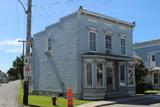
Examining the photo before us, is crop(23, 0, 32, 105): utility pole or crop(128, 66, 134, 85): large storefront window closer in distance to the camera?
crop(23, 0, 32, 105): utility pole

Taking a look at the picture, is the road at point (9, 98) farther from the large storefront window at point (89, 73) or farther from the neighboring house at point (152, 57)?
the neighboring house at point (152, 57)

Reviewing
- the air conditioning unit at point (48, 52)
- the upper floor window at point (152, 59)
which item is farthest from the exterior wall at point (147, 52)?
the air conditioning unit at point (48, 52)

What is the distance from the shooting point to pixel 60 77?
32.6 metres

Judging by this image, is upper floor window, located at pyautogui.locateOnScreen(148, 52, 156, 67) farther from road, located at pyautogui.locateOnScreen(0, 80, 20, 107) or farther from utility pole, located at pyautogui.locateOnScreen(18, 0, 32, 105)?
utility pole, located at pyautogui.locateOnScreen(18, 0, 32, 105)

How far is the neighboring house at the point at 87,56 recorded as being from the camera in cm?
3016

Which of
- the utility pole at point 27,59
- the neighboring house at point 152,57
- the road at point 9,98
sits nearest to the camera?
the utility pole at point 27,59

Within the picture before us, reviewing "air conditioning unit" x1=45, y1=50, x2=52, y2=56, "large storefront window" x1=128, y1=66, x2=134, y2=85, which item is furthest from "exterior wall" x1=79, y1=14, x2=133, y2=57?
"air conditioning unit" x1=45, y1=50, x2=52, y2=56

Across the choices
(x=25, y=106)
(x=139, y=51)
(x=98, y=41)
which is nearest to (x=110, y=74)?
(x=98, y=41)

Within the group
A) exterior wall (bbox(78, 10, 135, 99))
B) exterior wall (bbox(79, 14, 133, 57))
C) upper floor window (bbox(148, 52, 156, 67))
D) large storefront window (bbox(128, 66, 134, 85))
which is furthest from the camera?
upper floor window (bbox(148, 52, 156, 67))

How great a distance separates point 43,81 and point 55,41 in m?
5.14

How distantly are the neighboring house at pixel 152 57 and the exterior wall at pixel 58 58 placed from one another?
1880cm

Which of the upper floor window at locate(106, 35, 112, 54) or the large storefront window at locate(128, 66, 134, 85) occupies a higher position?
the upper floor window at locate(106, 35, 112, 54)

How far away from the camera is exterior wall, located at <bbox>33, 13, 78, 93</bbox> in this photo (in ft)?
101

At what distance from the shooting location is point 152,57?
52750mm
